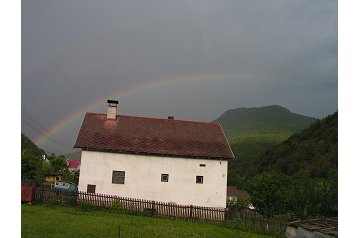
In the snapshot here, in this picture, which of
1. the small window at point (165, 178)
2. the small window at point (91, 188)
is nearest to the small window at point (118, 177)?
the small window at point (91, 188)

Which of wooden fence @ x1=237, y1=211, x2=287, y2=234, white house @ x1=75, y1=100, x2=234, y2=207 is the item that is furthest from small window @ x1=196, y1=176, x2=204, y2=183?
wooden fence @ x1=237, y1=211, x2=287, y2=234

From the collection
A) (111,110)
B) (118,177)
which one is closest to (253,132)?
(111,110)

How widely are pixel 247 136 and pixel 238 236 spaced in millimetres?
113705

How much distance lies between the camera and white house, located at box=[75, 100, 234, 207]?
28094mm

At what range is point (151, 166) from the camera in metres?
28.9

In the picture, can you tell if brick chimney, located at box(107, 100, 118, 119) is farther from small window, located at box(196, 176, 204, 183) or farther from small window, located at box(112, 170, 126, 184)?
small window, located at box(196, 176, 204, 183)

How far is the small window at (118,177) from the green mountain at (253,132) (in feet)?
153

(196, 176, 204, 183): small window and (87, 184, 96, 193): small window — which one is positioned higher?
(196, 176, 204, 183): small window

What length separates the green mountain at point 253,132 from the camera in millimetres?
94625

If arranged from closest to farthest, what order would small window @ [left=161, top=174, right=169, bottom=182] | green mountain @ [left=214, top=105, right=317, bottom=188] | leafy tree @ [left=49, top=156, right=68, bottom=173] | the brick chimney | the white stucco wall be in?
1. the white stucco wall
2. small window @ [left=161, top=174, right=169, bottom=182]
3. the brick chimney
4. leafy tree @ [left=49, top=156, right=68, bottom=173]
5. green mountain @ [left=214, top=105, right=317, bottom=188]

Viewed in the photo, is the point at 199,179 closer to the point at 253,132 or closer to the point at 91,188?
the point at 91,188

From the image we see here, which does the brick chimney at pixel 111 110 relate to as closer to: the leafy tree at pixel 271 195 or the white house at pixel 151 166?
the white house at pixel 151 166
